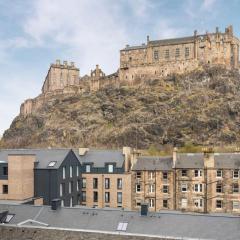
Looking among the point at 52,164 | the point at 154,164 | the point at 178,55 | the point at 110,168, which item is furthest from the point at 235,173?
the point at 178,55

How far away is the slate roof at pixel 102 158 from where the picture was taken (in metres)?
47.9

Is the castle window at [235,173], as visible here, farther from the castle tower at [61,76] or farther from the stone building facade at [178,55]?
the castle tower at [61,76]

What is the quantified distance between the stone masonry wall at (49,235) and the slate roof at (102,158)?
2322 cm

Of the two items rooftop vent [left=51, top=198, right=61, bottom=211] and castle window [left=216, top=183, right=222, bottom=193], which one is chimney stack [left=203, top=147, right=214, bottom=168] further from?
rooftop vent [left=51, top=198, right=61, bottom=211]

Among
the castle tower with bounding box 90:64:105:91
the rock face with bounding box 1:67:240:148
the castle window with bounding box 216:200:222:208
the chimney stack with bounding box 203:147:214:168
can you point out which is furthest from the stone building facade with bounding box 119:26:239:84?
the castle window with bounding box 216:200:222:208

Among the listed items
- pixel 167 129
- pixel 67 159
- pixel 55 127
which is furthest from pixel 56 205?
pixel 55 127

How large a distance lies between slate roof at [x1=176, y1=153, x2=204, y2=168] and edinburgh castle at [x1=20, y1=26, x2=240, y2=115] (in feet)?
220

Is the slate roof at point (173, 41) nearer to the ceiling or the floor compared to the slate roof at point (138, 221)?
nearer to the ceiling

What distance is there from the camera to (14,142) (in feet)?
370

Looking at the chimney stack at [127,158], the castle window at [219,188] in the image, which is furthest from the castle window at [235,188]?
the chimney stack at [127,158]

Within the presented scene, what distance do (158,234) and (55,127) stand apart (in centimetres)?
8438

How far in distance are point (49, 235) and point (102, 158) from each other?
25.2m

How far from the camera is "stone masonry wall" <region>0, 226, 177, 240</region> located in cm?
2283

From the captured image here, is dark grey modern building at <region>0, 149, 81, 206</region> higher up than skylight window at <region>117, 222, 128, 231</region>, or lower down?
higher up
